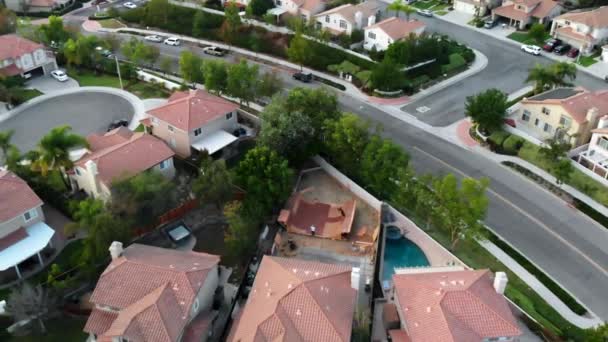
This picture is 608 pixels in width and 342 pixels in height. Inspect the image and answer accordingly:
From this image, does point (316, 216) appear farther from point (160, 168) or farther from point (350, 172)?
point (160, 168)

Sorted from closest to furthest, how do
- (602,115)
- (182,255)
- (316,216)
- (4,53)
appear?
1. (182,255)
2. (316,216)
3. (602,115)
4. (4,53)

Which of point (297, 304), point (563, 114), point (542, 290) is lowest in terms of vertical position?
point (542, 290)

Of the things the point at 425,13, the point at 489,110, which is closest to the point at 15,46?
the point at 489,110

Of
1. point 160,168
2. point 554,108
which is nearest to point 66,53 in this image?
point 160,168

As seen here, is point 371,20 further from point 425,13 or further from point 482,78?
point 482,78

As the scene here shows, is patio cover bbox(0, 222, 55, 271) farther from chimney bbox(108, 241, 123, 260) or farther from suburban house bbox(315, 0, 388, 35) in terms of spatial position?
suburban house bbox(315, 0, 388, 35)

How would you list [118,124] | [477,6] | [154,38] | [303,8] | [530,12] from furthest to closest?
[477,6]
[530,12]
[303,8]
[154,38]
[118,124]
